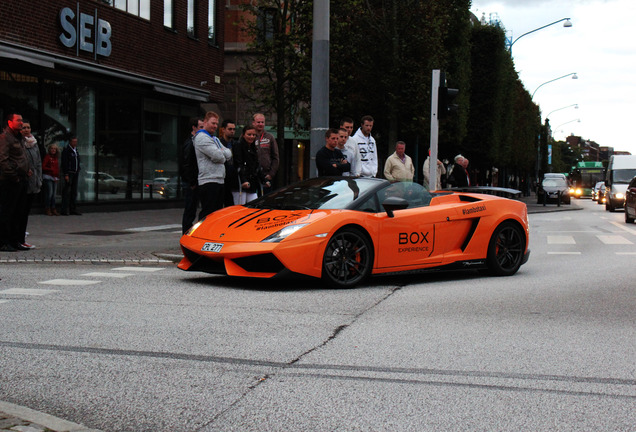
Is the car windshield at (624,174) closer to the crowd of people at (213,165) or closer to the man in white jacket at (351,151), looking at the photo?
the crowd of people at (213,165)

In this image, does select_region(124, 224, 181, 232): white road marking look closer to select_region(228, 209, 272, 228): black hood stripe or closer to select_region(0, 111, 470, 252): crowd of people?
select_region(0, 111, 470, 252): crowd of people

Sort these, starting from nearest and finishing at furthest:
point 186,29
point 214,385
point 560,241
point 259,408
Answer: point 259,408 → point 214,385 → point 560,241 → point 186,29

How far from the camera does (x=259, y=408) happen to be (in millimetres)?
4156

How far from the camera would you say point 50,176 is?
18.7m

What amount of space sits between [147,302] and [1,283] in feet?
6.58

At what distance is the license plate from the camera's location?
27.3 feet

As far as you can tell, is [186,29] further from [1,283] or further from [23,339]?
[23,339]

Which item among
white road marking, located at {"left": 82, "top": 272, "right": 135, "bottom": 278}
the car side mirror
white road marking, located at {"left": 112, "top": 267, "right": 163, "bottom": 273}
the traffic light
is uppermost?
the traffic light

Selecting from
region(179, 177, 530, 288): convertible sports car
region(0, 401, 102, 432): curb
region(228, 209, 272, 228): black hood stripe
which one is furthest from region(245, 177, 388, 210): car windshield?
region(0, 401, 102, 432): curb

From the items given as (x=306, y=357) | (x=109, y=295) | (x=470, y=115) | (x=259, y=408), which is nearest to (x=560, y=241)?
(x=109, y=295)

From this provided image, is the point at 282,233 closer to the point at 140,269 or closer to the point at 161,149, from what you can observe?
the point at 140,269

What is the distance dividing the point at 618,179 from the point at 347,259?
3234 cm

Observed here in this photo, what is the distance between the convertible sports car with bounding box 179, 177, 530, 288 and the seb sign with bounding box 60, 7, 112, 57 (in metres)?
11.6

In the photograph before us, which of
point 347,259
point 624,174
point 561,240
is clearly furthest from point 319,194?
point 624,174
